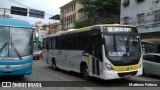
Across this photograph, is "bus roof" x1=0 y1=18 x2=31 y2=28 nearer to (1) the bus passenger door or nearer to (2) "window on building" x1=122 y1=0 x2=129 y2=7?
(1) the bus passenger door

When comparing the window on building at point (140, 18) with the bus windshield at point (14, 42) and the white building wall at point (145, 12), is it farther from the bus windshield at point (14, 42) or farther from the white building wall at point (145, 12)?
the bus windshield at point (14, 42)

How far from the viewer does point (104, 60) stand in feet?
44.5

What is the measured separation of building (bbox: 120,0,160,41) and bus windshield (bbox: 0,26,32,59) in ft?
66.0

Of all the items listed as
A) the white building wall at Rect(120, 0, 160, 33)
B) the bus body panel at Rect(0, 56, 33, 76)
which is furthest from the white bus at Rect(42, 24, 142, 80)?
→ the white building wall at Rect(120, 0, 160, 33)

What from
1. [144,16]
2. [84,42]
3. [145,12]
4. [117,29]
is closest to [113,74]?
[117,29]

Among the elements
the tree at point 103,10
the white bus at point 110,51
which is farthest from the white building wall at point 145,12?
the white bus at point 110,51

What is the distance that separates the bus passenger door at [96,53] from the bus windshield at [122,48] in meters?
0.52

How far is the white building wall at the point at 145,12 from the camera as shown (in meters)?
33.4

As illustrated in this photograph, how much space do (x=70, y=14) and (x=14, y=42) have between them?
208 ft

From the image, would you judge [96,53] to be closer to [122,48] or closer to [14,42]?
[122,48]

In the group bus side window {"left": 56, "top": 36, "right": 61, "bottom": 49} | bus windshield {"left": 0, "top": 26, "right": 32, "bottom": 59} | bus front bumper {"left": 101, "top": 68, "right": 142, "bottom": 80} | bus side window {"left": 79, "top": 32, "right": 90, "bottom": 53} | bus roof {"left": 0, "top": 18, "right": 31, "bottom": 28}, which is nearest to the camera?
bus front bumper {"left": 101, "top": 68, "right": 142, "bottom": 80}

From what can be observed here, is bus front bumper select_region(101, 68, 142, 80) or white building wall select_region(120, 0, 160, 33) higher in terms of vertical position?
white building wall select_region(120, 0, 160, 33)

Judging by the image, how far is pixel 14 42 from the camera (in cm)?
1499

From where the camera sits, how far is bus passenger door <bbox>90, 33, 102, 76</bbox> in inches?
554
